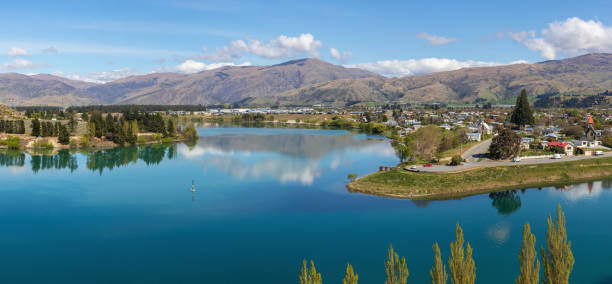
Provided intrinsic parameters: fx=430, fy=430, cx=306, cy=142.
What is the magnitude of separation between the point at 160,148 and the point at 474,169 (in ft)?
227

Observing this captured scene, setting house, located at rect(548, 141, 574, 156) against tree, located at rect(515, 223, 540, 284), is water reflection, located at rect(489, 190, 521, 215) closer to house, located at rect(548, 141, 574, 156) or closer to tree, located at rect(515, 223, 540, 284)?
house, located at rect(548, 141, 574, 156)

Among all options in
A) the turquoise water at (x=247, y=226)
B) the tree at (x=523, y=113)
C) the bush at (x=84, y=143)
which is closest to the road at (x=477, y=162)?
the turquoise water at (x=247, y=226)

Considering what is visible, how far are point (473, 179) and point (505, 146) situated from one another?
1195 centimetres

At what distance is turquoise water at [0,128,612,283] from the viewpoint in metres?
28.8

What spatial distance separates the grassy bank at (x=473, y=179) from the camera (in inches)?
1957

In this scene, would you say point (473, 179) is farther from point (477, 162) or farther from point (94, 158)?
point (94, 158)

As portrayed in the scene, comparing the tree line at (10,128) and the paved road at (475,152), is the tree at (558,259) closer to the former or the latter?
the paved road at (475,152)

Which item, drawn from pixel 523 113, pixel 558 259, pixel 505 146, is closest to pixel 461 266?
pixel 558 259

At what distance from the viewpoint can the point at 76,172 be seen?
6619 centimetres

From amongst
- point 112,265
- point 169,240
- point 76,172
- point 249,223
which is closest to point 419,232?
point 249,223

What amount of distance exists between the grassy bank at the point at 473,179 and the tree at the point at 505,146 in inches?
153

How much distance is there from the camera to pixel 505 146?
61.1 m

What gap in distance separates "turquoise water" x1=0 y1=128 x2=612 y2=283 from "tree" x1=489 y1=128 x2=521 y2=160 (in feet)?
31.0

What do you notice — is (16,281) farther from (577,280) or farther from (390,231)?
(577,280)
